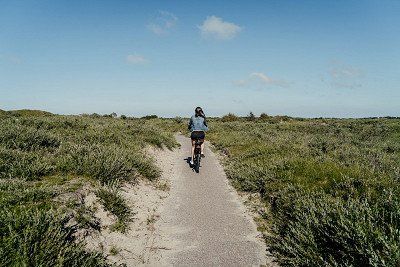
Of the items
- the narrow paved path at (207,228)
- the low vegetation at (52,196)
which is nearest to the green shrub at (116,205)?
the low vegetation at (52,196)

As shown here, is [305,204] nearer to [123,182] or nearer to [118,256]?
[118,256]

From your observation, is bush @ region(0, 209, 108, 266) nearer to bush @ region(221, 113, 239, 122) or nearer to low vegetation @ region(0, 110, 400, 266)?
low vegetation @ region(0, 110, 400, 266)

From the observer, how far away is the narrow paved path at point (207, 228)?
5.93 meters

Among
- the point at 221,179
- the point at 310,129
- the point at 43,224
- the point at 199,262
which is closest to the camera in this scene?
the point at 43,224

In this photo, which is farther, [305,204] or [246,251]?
[305,204]

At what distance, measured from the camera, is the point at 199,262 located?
18.8 feet

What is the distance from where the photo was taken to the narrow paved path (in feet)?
19.4

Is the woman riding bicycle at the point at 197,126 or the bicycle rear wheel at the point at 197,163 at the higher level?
the woman riding bicycle at the point at 197,126

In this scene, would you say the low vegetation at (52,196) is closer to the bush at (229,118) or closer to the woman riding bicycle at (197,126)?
the woman riding bicycle at (197,126)

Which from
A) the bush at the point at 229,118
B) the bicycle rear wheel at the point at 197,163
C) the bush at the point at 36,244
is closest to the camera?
the bush at the point at 36,244

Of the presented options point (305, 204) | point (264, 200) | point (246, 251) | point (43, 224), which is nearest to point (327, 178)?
point (264, 200)

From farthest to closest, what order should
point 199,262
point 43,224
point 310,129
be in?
1. point 310,129
2. point 199,262
3. point 43,224

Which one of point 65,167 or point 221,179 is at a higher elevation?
point 65,167

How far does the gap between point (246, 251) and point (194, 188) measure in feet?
16.3
